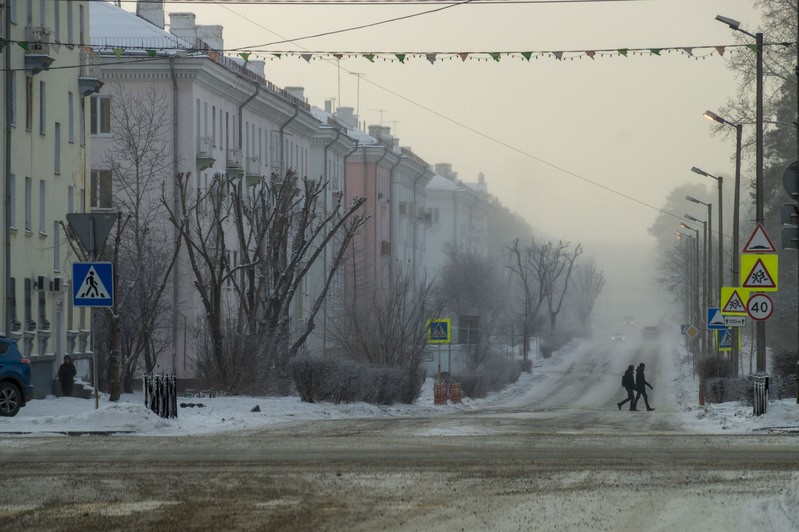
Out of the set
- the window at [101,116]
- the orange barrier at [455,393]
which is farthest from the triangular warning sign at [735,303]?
the window at [101,116]

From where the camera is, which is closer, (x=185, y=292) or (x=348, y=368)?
(x=348, y=368)

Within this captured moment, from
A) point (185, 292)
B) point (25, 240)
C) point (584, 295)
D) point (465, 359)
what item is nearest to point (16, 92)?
point (25, 240)

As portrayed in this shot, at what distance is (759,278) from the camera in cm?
2625

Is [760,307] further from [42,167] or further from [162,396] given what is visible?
[42,167]

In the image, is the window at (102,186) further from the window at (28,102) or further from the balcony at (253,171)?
the window at (28,102)

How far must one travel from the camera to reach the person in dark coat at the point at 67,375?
40.6 meters

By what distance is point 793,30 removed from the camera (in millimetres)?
53656

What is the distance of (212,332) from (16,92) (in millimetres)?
8612

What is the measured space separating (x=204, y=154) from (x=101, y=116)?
415cm

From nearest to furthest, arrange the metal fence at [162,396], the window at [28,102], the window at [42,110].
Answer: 1. the metal fence at [162,396]
2. the window at [28,102]
3. the window at [42,110]

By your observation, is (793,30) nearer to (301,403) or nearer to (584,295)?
(301,403)

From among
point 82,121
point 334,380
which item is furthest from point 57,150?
point 334,380

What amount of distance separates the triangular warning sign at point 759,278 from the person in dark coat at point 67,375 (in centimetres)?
2075

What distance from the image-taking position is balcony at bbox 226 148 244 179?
58969mm
